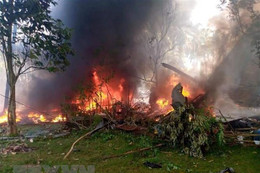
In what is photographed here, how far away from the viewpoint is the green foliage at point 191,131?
568 cm

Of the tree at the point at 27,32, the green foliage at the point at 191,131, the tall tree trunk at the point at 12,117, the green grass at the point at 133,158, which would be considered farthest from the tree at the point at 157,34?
the green foliage at the point at 191,131

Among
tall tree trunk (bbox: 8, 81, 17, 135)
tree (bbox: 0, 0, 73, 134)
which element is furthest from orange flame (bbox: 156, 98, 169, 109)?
tall tree trunk (bbox: 8, 81, 17, 135)

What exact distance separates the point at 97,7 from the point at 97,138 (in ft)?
41.7

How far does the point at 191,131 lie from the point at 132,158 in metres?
1.73

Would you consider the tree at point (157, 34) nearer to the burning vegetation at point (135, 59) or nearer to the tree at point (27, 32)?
the burning vegetation at point (135, 59)

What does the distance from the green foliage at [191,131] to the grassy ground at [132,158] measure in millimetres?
254

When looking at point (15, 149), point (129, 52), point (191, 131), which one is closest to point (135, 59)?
point (129, 52)

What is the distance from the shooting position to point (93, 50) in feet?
55.3

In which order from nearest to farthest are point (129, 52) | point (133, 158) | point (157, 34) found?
point (133, 158)
point (129, 52)
point (157, 34)

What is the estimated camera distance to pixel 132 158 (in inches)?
226

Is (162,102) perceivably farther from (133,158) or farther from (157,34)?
(133,158)

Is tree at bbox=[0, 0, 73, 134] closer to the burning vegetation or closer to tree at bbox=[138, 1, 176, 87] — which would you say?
the burning vegetation

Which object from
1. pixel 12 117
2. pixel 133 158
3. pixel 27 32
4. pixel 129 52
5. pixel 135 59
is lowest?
pixel 133 158

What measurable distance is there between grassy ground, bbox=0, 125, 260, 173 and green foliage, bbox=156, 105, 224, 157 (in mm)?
254
